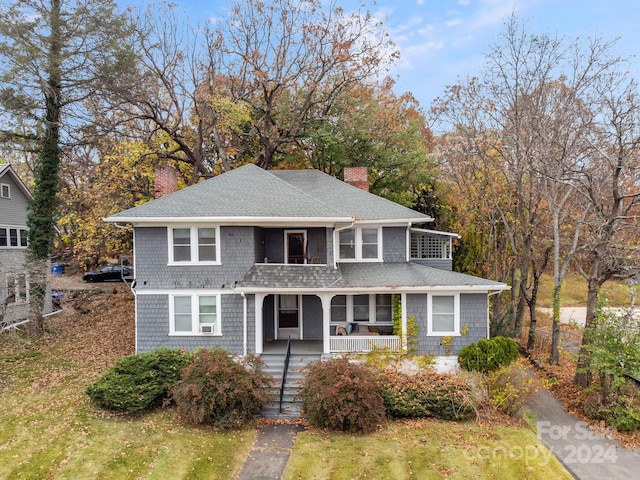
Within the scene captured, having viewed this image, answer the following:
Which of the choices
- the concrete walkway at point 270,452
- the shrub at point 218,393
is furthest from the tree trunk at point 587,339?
the shrub at point 218,393

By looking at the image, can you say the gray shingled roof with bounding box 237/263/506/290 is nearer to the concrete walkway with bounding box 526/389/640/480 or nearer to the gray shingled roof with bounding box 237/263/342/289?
the gray shingled roof with bounding box 237/263/342/289

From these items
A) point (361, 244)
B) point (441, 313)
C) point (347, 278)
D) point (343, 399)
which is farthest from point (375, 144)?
point (343, 399)

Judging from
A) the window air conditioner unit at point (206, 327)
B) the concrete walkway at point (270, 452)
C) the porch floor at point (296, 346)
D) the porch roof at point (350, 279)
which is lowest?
the concrete walkway at point (270, 452)

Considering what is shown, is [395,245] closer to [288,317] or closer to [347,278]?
[347,278]

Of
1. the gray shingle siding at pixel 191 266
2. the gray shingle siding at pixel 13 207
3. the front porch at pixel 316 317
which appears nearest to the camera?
the gray shingle siding at pixel 191 266

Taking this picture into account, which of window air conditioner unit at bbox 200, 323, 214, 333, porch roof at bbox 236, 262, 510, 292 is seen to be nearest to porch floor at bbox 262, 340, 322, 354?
window air conditioner unit at bbox 200, 323, 214, 333

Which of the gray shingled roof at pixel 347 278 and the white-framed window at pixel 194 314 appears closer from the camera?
the gray shingled roof at pixel 347 278

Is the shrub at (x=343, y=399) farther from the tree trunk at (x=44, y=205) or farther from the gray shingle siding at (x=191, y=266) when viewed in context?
the tree trunk at (x=44, y=205)

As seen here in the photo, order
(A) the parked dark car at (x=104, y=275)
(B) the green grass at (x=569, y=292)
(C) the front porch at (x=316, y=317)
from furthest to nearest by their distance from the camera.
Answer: (A) the parked dark car at (x=104, y=275) < (B) the green grass at (x=569, y=292) < (C) the front porch at (x=316, y=317)
